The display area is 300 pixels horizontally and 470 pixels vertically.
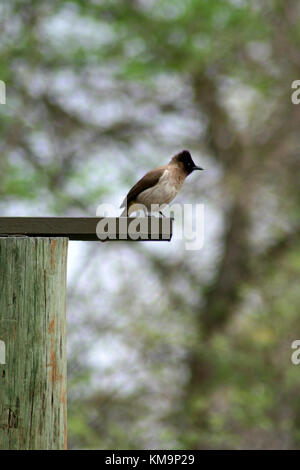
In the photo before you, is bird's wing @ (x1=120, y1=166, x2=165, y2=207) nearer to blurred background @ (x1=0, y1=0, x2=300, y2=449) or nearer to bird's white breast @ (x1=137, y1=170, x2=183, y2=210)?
bird's white breast @ (x1=137, y1=170, x2=183, y2=210)

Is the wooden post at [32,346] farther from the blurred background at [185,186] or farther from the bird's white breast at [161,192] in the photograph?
→ the blurred background at [185,186]

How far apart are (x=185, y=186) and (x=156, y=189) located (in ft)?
21.3

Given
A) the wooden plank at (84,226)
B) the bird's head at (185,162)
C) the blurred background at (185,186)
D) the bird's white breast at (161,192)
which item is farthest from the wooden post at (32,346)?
the blurred background at (185,186)

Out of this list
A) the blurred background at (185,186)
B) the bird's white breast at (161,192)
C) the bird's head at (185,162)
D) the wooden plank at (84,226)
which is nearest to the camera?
the wooden plank at (84,226)

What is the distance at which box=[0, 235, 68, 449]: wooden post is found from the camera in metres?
3.26

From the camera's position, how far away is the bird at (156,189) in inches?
190

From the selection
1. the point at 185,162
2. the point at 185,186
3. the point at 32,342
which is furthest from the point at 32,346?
the point at 185,186

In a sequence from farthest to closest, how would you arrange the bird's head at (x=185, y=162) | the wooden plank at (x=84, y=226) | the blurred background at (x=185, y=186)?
the blurred background at (x=185, y=186) < the bird's head at (x=185, y=162) < the wooden plank at (x=84, y=226)

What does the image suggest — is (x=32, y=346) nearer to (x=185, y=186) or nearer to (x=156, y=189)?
(x=156, y=189)

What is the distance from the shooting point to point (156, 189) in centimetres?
484

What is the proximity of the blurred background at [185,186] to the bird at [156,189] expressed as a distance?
242 inches

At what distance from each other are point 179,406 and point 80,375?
7.15 ft

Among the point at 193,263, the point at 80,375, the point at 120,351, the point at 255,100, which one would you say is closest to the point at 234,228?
the point at 193,263

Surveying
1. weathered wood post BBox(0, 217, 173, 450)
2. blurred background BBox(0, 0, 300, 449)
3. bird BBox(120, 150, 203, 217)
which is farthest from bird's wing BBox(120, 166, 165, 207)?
blurred background BBox(0, 0, 300, 449)
